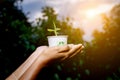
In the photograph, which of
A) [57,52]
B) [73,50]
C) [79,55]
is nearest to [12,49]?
[79,55]

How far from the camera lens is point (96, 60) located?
10.5m

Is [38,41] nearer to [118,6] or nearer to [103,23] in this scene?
[103,23]

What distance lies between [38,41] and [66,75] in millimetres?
1505

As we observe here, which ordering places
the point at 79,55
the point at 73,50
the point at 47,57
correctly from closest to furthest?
the point at 47,57 → the point at 73,50 → the point at 79,55

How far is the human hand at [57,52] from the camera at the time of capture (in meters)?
2.15

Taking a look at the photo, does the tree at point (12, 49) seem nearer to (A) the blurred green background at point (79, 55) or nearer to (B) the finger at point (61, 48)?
(A) the blurred green background at point (79, 55)

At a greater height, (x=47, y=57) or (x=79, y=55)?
(x=47, y=57)

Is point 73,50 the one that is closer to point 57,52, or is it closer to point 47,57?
point 57,52

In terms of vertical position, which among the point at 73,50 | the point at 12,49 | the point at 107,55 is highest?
the point at 73,50

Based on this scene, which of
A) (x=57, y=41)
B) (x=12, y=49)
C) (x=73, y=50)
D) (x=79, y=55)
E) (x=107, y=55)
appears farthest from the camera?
(x=107, y=55)

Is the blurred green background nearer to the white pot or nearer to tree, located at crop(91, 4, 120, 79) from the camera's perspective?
tree, located at crop(91, 4, 120, 79)

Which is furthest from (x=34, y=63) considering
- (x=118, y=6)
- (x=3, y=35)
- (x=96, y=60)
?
(x=118, y=6)

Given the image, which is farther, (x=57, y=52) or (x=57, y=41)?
(x=57, y=41)

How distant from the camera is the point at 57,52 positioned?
2250 mm
